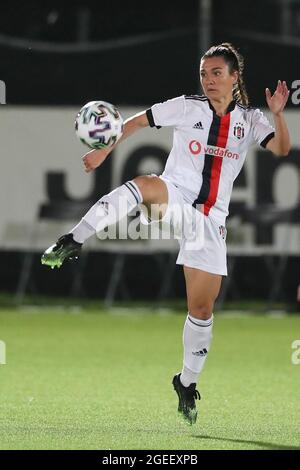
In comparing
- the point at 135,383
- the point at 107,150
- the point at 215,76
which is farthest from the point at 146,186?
the point at 135,383

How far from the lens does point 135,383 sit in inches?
374

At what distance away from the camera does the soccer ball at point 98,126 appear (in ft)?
22.8

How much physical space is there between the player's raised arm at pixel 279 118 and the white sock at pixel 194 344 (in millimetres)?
1052

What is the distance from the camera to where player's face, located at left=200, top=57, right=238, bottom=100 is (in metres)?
7.38

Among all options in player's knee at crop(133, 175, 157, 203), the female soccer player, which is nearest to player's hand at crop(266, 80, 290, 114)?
the female soccer player

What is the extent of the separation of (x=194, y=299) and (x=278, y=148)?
97 cm

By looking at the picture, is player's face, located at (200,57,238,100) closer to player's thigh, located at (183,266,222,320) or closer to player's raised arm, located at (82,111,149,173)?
player's raised arm, located at (82,111,149,173)

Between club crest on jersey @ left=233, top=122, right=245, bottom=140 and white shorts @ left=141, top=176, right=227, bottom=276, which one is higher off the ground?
club crest on jersey @ left=233, top=122, right=245, bottom=140

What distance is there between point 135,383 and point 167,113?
2657mm

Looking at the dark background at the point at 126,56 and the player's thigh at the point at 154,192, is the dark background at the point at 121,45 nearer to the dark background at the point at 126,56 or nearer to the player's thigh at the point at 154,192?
the dark background at the point at 126,56

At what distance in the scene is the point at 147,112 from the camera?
7.51 meters
